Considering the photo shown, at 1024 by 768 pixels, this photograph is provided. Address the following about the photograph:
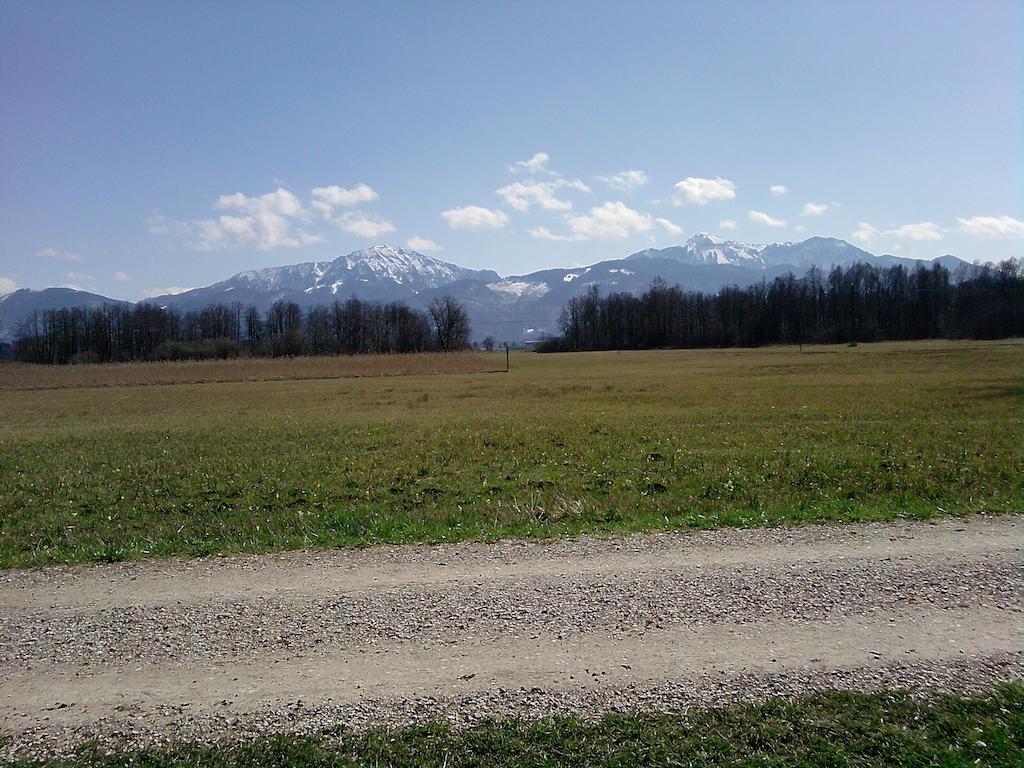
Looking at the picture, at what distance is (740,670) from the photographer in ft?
16.9

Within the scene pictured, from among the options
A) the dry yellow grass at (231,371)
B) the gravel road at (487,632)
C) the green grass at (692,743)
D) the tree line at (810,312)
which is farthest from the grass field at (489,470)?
the tree line at (810,312)

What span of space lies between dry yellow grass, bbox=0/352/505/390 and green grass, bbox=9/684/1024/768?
59.8 m

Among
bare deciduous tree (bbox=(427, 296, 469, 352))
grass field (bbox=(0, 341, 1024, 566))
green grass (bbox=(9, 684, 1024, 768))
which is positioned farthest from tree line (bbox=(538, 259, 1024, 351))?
green grass (bbox=(9, 684, 1024, 768))

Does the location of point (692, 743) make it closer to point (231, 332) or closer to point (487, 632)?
point (487, 632)

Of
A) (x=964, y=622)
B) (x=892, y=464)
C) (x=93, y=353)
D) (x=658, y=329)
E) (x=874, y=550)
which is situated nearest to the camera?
(x=964, y=622)

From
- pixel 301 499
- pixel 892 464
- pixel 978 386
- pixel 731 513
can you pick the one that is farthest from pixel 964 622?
pixel 978 386

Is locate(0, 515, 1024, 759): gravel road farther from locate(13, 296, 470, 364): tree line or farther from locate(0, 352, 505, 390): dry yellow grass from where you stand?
locate(13, 296, 470, 364): tree line

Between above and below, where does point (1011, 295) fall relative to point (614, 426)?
above

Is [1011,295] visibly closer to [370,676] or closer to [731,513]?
[731,513]

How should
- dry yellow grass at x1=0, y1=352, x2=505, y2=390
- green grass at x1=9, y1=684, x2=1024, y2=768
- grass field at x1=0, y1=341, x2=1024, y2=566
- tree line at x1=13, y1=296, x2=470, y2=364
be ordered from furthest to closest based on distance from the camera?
1. tree line at x1=13, y1=296, x2=470, y2=364
2. dry yellow grass at x1=0, y1=352, x2=505, y2=390
3. grass field at x1=0, y1=341, x2=1024, y2=566
4. green grass at x1=9, y1=684, x2=1024, y2=768

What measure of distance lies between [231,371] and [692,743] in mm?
67174

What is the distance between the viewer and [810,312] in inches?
5586

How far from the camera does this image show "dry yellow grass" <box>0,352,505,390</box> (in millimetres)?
58312

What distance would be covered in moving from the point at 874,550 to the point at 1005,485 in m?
5.86
